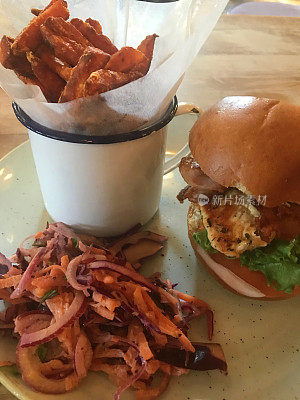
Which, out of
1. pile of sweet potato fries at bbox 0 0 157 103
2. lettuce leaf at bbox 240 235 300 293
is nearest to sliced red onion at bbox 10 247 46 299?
pile of sweet potato fries at bbox 0 0 157 103

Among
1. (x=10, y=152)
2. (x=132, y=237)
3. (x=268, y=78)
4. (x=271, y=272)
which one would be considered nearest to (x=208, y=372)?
(x=271, y=272)

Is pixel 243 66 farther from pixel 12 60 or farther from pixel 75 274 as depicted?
pixel 75 274

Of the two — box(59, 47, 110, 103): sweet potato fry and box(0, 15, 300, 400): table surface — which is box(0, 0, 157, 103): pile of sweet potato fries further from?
box(0, 15, 300, 400): table surface

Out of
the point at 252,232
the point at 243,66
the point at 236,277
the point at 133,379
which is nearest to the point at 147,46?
the point at 252,232

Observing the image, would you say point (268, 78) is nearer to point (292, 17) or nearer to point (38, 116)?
point (292, 17)

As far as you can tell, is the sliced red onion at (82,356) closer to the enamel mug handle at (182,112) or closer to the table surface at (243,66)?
the enamel mug handle at (182,112)

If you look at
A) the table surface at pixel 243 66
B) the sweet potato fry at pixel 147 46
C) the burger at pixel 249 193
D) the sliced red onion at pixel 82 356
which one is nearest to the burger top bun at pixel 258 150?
the burger at pixel 249 193
